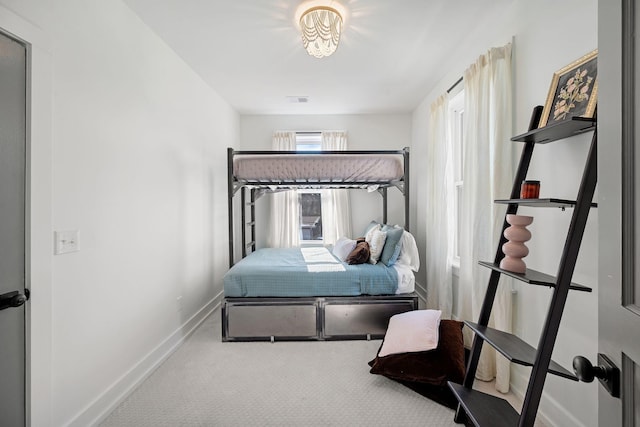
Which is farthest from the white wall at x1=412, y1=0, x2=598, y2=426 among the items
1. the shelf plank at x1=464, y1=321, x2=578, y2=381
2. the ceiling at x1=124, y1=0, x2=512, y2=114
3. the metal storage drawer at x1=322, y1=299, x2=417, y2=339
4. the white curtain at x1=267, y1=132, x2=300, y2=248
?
the white curtain at x1=267, y1=132, x2=300, y2=248

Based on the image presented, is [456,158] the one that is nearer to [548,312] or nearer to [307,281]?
[307,281]

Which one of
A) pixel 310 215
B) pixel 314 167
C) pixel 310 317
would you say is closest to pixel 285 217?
pixel 310 215

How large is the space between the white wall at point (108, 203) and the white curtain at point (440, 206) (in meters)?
2.42

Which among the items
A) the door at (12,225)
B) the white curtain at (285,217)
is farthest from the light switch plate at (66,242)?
the white curtain at (285,217)

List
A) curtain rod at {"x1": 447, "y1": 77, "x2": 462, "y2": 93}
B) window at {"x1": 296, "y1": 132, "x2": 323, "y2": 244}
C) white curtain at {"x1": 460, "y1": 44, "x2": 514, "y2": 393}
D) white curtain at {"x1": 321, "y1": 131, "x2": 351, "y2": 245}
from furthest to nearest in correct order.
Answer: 1. window at {"x1": 296, "y1": 132, "x2": 323, "y2": 244}
2. white curtain at {"x1": 321, "y1": 131, "x2": 351, "y2": 245}
3. curtain rod at {"x1": 447, "y1": 77, "x2": 462, "y2": 93}
4. white curtain at {"x1": 460, "y1": 44, "x2": 514, "y2": 393}

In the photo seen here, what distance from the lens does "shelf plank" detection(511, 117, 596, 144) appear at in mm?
1209

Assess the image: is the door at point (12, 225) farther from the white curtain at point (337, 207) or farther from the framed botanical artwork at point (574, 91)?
the white curtain at point (337, 207)

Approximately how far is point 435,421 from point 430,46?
2705mm

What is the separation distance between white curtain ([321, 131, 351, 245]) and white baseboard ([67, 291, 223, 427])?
2146 mm

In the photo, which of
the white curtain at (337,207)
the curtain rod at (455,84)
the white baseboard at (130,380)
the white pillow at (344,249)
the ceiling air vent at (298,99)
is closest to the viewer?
the white baseboard at (130,380)

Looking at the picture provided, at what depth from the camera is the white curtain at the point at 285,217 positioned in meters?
4.36

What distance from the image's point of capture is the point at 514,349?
1360 millimetres

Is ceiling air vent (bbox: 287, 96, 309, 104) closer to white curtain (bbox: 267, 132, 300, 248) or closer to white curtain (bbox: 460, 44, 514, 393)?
white curtain (bbox: 267, 132, 300, 248)

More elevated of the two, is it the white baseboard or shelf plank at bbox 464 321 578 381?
shelf plank at bbox 464 321 578 381
